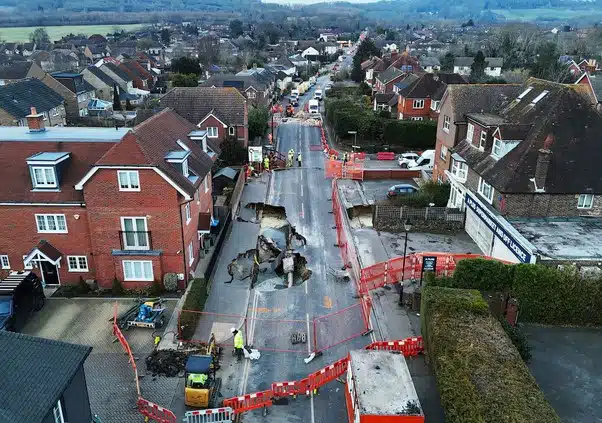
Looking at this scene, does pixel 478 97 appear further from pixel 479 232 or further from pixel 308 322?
pixel 308 322

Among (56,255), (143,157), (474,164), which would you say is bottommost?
(56,255)

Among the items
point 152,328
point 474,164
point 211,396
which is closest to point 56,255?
point 152,328

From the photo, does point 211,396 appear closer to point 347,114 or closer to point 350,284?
point 350,284

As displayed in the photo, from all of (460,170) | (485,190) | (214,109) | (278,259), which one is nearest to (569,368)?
(485,190)

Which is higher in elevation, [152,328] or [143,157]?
[143,157]

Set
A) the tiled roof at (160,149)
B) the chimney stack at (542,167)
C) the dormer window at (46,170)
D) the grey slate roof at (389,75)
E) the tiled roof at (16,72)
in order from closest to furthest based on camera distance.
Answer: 1. the tiled roof at (160,149)
2. the dormer window at (46,170)
3. the chimney stack at (542,167)
4. the grey slate roof at (389,75)
5. the tiled roof at (16,72)

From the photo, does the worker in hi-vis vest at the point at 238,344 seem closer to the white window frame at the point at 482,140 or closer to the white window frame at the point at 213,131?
the white window frame at the point at 482,140

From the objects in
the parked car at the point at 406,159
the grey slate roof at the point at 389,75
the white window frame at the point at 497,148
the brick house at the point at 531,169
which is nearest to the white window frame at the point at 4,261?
the brick house at the point at 531,169
